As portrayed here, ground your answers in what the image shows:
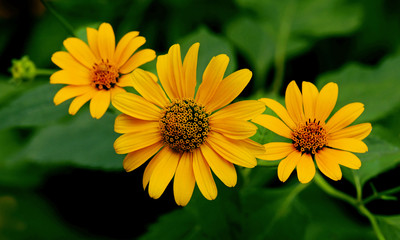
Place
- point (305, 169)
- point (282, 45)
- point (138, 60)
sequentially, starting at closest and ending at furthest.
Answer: point (305, 169) < point (138, 60) < point (282, 45)

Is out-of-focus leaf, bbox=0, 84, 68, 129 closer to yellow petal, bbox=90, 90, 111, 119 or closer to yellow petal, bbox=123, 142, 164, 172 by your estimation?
yellow petal, bbox=90, 90, 111, 119

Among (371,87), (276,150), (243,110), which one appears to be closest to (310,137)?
(276,150)

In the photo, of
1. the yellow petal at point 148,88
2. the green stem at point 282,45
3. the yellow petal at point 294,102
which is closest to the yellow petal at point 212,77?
the yellow petal at point 148,88

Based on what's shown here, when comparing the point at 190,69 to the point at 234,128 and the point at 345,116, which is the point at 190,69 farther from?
the point at 345,116

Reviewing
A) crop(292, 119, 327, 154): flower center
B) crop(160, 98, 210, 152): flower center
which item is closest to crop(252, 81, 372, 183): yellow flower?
crop(292, 119, 327, 154): flower center

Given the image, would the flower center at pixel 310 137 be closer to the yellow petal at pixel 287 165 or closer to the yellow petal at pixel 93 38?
the yellow petal at pixel 287 165

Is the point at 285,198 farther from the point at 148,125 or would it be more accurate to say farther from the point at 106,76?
the point at 106,76
